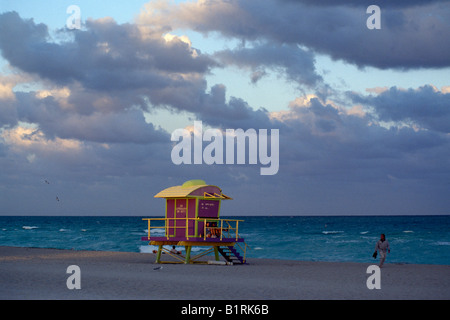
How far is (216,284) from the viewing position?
69.7ft

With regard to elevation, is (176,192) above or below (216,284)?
above

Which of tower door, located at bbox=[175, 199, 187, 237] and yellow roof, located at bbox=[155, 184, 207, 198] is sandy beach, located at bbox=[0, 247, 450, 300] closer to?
tower door, located at bbox=[175, 199, 187, 237]

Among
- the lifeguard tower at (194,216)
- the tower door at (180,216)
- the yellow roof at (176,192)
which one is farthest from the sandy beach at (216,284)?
the yellow roof at (176,192)

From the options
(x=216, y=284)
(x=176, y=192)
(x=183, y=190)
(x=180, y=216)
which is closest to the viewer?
(x=216, y=284)

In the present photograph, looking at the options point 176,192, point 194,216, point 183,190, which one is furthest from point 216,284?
point 176,192

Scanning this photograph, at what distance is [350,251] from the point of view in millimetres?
61531

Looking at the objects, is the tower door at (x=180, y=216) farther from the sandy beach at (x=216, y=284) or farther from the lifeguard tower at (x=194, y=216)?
the sandy beach at (x=216, y=284)

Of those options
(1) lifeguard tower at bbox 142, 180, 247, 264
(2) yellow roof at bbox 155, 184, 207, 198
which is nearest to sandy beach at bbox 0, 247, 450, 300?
(1) lifeguard tower at bbox 142, 180, 247, 264

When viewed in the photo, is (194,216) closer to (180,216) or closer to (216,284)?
(180,216)

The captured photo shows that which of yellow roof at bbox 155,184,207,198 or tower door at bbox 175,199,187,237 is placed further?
tower door at bbox 175,199,187,237

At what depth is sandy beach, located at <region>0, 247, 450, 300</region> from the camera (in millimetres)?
17938
